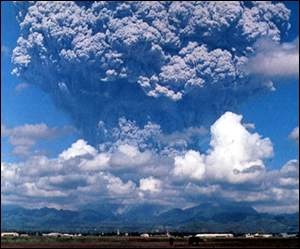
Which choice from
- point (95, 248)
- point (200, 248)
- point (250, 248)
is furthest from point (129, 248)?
point (250, 248)

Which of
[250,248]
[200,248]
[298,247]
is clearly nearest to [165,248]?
[200,248]

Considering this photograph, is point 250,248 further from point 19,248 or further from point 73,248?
point 19,248

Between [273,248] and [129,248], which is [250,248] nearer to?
[273,248]

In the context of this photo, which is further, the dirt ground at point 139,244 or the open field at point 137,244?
the open field at point 137,244

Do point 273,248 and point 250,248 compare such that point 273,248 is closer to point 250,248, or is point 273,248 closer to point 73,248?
point 250,248

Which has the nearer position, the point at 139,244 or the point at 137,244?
the point at 137,244

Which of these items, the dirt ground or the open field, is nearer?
the dirt ground

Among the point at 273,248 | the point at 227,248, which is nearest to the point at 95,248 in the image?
the point at 227,248
